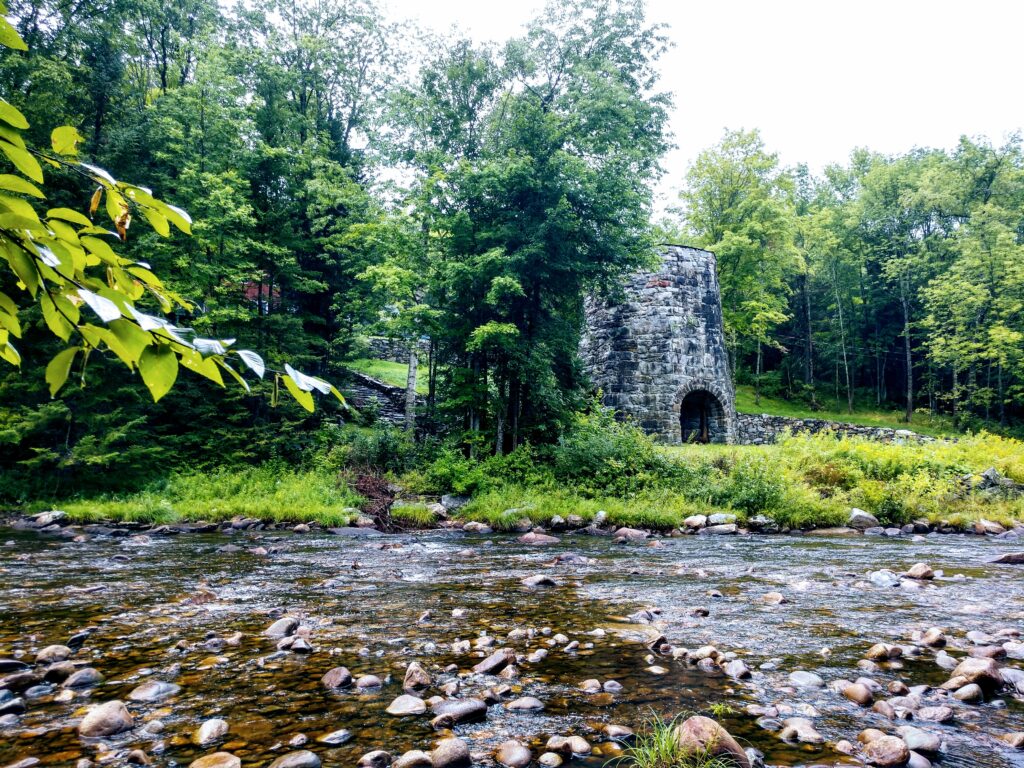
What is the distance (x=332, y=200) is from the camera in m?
19.1

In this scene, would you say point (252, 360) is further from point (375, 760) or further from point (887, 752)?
point (887, 752)

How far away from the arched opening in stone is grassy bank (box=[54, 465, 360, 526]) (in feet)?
47.2

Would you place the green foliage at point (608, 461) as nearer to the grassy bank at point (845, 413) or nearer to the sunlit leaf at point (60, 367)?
the sunlit leaf at point (60, 367)

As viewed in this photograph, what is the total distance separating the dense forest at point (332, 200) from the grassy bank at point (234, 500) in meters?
1.15

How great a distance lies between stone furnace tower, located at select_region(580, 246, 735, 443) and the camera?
21938mm

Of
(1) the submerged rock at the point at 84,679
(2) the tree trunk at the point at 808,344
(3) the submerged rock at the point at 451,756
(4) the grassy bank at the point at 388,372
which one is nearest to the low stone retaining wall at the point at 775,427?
(2) the tree trunk at the point at 808,344

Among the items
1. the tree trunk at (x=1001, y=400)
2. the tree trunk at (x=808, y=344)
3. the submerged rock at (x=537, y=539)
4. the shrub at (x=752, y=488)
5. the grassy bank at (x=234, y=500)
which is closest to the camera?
the submerged rock at (x=537, y=539)

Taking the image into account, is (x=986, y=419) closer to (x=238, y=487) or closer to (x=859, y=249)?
(x=859, y=249)

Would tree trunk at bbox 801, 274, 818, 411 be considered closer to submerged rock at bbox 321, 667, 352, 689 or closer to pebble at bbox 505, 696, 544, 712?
pebble at bbox 505, 696, 544, 712

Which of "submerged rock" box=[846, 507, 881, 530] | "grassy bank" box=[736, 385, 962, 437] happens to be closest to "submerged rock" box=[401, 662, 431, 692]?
"submerged rock" box=[846, 507, 881, 530]

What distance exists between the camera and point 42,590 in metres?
5.77

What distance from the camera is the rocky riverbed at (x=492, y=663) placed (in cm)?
274

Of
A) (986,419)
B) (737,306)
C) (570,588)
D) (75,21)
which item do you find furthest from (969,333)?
(75,21)

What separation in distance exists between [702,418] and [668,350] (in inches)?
154
